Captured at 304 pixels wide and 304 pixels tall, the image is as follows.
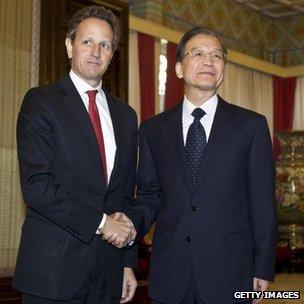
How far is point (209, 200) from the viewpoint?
2578mm

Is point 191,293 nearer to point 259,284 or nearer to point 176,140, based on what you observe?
point 259,284

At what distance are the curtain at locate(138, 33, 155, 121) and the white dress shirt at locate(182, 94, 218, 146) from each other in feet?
19.2

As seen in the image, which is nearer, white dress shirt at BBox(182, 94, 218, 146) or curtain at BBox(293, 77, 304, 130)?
white dress shirt at BBox(182, 94, 218, 146)

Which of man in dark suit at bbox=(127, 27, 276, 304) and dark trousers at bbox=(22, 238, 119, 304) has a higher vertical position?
man in dark suit at bbox=(127, 27, 276, 304)

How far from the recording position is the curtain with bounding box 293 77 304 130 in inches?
456

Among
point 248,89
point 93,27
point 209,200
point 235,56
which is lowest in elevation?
point 209,200

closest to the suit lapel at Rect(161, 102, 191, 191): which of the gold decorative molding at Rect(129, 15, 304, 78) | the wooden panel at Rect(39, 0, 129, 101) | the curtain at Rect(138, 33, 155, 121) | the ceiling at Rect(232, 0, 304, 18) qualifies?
the wooden panel at Rect(39, 0, 129, 101)

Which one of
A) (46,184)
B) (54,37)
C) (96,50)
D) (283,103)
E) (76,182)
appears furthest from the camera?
(283,103)

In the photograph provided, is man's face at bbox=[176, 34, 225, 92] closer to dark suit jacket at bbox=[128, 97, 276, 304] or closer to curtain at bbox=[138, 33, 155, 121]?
dark suit jacket at bbox=[128, 97, 276, 304]

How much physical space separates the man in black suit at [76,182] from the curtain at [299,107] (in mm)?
9367

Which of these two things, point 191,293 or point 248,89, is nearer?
point 191,293

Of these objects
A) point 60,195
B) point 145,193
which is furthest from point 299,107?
point 60,195

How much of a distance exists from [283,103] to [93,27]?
9.62m

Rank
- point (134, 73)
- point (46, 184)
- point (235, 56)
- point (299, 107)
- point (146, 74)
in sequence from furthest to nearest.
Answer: point (299, 107)
point (235, 56)
point (146, 74)
point (134, 73)
point (46, 184)
